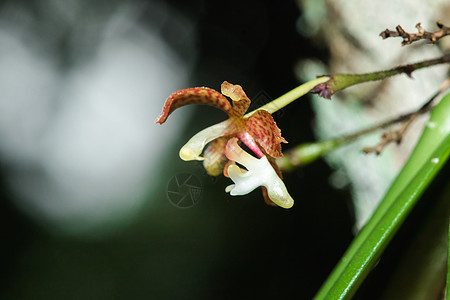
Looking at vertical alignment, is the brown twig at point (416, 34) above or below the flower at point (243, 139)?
above

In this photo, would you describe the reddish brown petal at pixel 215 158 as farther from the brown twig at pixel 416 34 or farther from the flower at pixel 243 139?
the brown twig at pixel 416 34

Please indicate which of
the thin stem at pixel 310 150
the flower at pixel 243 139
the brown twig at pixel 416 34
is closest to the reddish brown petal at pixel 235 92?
the flower at pixel 243 139

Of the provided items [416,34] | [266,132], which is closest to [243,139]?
[266,132]

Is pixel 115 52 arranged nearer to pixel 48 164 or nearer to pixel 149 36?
pixel 149 36

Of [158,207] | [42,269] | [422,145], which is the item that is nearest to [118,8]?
[158,207]

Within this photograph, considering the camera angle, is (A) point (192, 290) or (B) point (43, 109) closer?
(A) point (192, 290)

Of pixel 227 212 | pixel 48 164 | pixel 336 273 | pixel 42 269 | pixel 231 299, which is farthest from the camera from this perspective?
pixel 48 164

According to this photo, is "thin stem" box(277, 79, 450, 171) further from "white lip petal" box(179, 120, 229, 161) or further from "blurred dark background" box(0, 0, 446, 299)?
"white lip petal" box(179, 120, 229, 161)

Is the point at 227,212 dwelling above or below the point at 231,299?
above
